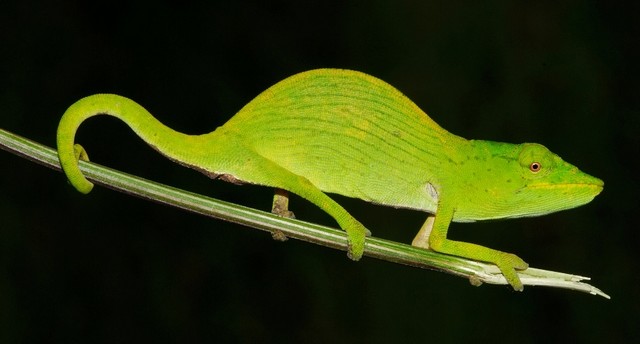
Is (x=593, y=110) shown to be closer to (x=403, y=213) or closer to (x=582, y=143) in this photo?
(x=582, y=143)

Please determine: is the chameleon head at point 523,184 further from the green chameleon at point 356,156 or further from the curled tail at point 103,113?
the curled tail at point 103,113

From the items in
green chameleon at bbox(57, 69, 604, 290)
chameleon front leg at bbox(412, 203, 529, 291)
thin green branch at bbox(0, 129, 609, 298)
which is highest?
green chameleon at bbox(57, 69, 604, 290)

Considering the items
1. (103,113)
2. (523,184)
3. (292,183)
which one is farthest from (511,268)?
(103,113)

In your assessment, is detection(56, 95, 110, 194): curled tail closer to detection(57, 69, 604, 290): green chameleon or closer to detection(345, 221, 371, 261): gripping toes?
detection(57, 69, 604, 290): green chameleon

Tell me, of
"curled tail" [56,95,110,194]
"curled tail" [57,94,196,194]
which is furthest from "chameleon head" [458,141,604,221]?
"curled tail" [56,95,110,194]

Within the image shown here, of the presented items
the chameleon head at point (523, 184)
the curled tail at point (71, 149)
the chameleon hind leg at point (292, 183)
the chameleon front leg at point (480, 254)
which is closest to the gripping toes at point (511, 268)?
the chameleon front leg at point (480, 254)

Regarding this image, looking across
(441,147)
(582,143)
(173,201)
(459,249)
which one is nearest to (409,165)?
(441,147)

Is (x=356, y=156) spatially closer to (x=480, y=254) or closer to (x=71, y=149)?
(x=480, y=254)
